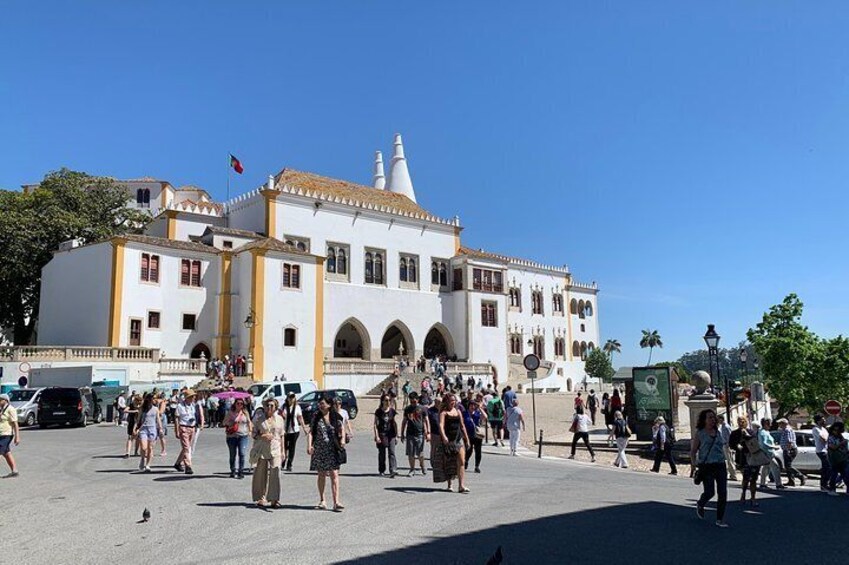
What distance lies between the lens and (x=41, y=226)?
1657 inches

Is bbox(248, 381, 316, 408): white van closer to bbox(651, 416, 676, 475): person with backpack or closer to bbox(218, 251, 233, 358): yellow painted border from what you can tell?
bbox(218, 251, 233, 358): yellow painted border

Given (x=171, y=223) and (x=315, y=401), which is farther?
(x=171, y=223)

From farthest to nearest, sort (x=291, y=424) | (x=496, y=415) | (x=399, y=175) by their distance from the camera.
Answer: (x=399, y=175) < (x=496, y=415) < (x=291, y=424)

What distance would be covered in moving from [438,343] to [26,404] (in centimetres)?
3344

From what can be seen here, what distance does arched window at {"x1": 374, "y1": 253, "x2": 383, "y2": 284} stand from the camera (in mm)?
50000

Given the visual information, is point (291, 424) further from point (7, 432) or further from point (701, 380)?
point (701, 380)

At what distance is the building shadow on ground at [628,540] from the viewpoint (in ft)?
23.0

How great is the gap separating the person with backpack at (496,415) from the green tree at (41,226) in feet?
110

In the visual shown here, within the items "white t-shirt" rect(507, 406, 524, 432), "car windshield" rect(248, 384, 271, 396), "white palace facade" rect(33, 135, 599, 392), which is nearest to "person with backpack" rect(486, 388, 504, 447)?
"white t-shirt" rect(507, 406, 524, 432)

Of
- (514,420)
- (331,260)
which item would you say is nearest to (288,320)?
(331,260)

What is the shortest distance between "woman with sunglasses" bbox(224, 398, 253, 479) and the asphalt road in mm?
575

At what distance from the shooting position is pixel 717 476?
30.2ft

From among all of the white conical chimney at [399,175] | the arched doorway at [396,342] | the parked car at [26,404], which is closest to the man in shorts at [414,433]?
the parked car at [26,404]

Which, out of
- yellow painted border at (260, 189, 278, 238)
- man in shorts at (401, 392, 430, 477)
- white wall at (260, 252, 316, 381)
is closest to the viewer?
man in shorts at (401, 392, 430, 477)
